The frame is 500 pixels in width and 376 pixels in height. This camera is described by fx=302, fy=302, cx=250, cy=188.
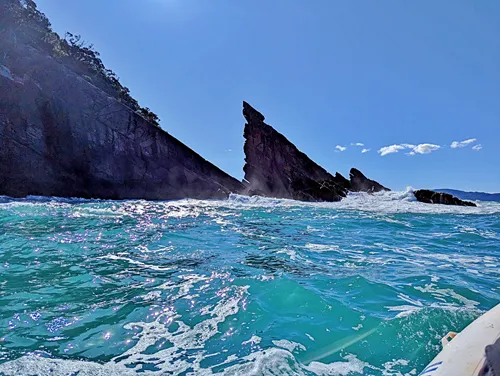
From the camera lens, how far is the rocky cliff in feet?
55.7

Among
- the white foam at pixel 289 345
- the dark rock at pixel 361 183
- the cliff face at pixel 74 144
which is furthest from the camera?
the dark rock at pixel 361 183

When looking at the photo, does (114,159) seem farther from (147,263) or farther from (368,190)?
(368,190)

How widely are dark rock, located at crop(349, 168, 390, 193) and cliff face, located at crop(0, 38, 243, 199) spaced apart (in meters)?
17.4

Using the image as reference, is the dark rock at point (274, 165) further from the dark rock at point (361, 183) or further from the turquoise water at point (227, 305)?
the turquoise water at point (227, 305)

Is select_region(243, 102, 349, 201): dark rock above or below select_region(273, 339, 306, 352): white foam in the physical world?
above

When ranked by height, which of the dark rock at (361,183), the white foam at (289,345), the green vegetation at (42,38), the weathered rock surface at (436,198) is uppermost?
the green vegetation at (42,38)

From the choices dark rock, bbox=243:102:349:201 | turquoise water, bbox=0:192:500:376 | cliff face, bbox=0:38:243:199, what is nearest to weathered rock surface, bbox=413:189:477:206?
dark rock, bbox=243:102:349:201

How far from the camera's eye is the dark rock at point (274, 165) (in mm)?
30922

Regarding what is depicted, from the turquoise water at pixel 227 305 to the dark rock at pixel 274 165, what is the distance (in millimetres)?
24403

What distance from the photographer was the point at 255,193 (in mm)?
29812

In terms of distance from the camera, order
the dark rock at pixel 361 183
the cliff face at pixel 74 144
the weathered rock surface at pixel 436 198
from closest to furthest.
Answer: the cliff face at pixel 74 144, the weathered rock surface at pixel 436 198, the dark rock at pixel 361 183

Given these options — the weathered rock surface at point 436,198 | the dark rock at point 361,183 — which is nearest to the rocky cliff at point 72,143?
the weathered rock surface at point 436,198

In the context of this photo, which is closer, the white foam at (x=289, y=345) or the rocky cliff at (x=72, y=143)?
the white foam at (x=289, y=345)

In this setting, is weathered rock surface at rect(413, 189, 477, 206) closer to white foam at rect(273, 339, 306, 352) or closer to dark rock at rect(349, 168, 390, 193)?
dark rock at rect(349, 168, 390, 193)
